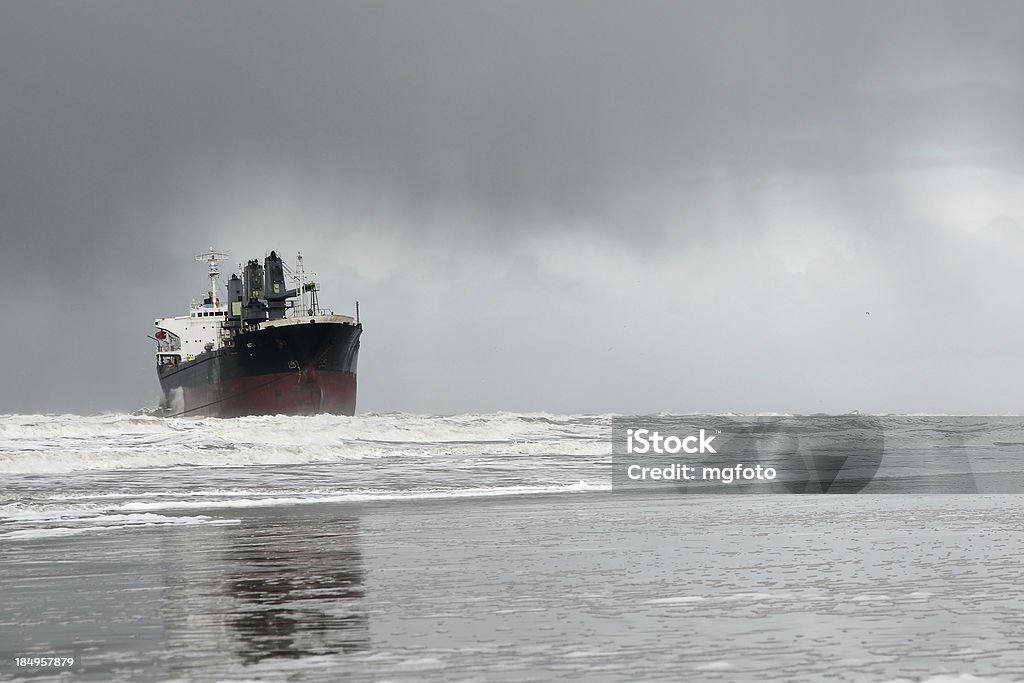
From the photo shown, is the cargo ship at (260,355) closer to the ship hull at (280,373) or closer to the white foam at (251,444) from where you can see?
the ship hull at (280,373)

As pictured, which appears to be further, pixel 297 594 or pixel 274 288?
pixel 274 288

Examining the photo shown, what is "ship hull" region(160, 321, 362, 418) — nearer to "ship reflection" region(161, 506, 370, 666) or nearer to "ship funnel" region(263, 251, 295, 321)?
"ship funnel" region(263, 251, 295, 321)

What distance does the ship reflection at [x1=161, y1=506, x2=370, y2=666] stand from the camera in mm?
6289

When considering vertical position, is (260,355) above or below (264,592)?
above

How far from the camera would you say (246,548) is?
36.2 feet

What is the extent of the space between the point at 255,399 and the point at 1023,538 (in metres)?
58.4

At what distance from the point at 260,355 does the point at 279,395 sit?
2.70 m

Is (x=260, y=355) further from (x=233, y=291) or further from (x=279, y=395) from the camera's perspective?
(x=233, y=291)

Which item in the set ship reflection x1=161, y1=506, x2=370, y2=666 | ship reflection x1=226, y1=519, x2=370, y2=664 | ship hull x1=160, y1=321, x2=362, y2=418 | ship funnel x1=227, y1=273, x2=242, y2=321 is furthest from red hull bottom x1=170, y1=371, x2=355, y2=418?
ship reflection x1=226, y1=519, x2=370, y2=664

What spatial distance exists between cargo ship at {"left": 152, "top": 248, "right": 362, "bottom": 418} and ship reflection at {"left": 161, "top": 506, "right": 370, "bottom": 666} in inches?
2089

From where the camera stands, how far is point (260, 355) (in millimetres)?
65188

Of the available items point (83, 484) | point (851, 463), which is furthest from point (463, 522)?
point (851, 463)

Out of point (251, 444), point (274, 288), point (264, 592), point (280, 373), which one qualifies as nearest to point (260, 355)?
point (280, 373)

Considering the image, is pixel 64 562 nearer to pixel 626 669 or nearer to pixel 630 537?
pixel 630 537
